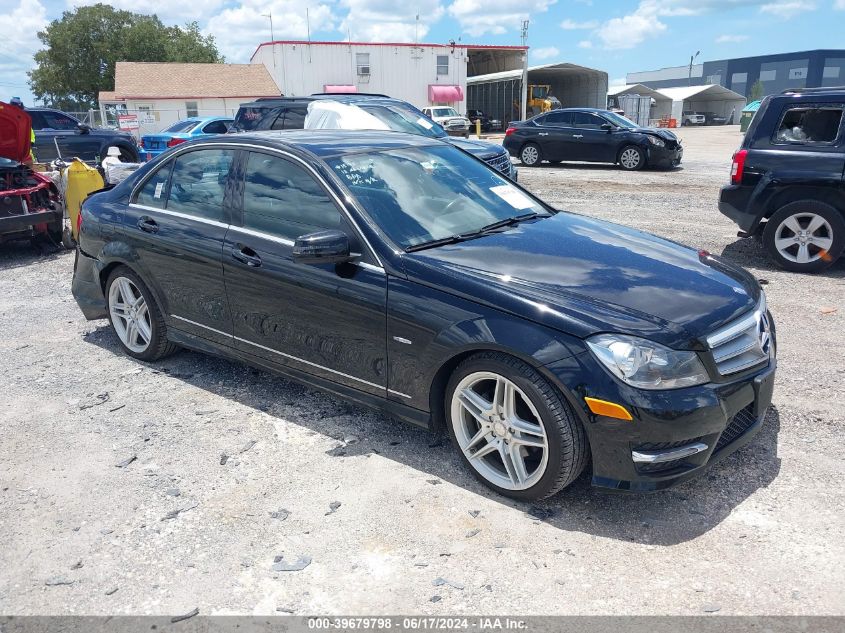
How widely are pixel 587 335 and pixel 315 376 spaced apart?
170cm

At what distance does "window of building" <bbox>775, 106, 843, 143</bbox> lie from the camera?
276 inches

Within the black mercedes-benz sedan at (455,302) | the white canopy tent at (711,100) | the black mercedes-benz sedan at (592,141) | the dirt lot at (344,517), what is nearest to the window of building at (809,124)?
the dirt lot at (344,517)

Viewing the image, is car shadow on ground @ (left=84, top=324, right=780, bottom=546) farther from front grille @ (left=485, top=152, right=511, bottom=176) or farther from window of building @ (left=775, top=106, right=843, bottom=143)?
front grille @ (left=485, top=152, right=511, bottom=176)

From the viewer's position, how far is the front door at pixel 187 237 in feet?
14.1

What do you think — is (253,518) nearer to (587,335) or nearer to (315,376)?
(315,376)

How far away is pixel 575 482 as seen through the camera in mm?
3484

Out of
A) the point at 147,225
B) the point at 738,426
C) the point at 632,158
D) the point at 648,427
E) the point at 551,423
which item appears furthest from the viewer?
the point at 632,158

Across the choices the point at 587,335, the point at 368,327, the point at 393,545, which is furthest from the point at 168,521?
the point at 587,335

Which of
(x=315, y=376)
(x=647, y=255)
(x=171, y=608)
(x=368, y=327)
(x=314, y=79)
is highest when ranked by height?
(x=314, y=79)

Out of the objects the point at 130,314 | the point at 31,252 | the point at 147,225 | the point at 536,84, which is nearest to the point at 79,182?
the point at 31,252

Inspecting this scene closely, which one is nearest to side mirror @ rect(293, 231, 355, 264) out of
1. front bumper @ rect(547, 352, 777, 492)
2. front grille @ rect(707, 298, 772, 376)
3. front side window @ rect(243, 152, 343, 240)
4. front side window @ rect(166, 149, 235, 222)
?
front side window @ rect(243, 152, 343, 240)

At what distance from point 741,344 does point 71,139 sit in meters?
19.5

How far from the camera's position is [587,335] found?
292cm

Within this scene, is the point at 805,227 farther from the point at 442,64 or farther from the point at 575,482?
the point at 442,64
